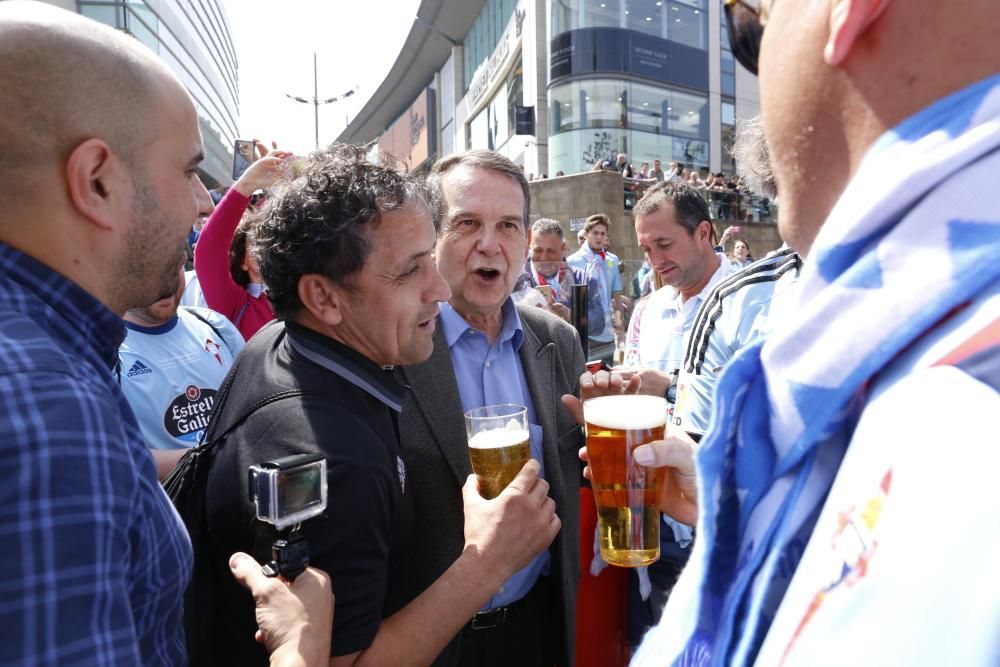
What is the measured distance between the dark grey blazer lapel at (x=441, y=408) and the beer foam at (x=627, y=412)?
0.54 meters

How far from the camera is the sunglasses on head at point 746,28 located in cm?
92

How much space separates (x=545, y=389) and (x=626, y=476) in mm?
835

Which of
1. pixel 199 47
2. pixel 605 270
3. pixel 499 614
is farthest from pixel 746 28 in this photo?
pixel 199 47

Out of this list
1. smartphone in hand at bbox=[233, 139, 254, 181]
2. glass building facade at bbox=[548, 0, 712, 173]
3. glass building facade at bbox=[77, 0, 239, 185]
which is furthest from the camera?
glass building facade at bbox=[77, 0, 239, 185]

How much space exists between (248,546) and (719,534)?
1.04 m

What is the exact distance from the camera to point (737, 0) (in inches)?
36.9

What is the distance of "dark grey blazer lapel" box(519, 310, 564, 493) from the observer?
2.21m

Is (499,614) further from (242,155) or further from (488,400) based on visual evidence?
(242,155)

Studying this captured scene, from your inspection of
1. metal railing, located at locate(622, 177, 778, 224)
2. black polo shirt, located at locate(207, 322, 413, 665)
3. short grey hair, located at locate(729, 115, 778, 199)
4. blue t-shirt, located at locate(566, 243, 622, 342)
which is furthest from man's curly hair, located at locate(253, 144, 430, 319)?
metal railing, located at locate(622, 177, 778, 224)

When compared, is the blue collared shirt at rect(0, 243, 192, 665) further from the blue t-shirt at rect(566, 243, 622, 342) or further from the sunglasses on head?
the blue t-shirt at rect(566, 243, 622, 342)

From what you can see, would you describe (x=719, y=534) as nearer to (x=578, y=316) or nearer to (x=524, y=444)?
(x=524, y=444)

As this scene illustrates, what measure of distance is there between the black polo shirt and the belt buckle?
0.58 metres

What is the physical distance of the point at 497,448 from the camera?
1623 millimetres

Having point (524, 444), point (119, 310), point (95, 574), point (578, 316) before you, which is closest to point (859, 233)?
point (95, 574)
